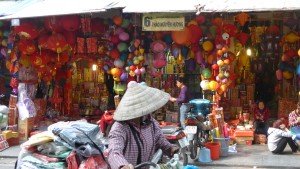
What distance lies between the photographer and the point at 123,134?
163 inches

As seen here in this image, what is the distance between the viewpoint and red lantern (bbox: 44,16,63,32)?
11.5 metres

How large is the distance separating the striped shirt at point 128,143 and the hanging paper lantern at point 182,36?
6674 millimetres

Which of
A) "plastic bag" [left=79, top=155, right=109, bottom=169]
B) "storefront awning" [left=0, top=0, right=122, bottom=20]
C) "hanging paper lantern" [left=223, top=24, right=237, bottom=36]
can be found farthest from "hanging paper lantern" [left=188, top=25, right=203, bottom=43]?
"plastic bag" [left=79, top=155, right=109, bottom=169]

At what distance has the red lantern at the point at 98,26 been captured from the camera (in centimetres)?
1181

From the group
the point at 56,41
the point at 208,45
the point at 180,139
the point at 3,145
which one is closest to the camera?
the point at 180,139

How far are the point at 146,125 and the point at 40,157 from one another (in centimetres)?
102

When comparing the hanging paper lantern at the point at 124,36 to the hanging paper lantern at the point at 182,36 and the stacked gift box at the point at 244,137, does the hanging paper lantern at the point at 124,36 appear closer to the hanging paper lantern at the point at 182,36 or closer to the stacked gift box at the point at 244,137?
the hanging paper lantern at the point at 182,36

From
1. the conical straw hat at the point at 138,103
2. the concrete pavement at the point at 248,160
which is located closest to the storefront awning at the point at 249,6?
the concrete pavement at the point at 248,160

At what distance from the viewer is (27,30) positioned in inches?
449

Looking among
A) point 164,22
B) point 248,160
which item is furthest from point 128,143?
point 164,22

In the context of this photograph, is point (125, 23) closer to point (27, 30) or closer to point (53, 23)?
point (53, 23)

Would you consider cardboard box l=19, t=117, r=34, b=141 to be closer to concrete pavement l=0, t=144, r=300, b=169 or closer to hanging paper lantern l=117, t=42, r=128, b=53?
concrete pavement l=0, t=144, r=300, b=169

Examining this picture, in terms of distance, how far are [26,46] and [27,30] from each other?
1.47 feet

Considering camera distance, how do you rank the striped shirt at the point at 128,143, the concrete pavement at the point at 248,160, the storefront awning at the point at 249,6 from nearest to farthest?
1. the striped shirt at the point at 128,143
2. the concrete pavement at the point at 248,160
3. the storefront awning at the point at 249,6
